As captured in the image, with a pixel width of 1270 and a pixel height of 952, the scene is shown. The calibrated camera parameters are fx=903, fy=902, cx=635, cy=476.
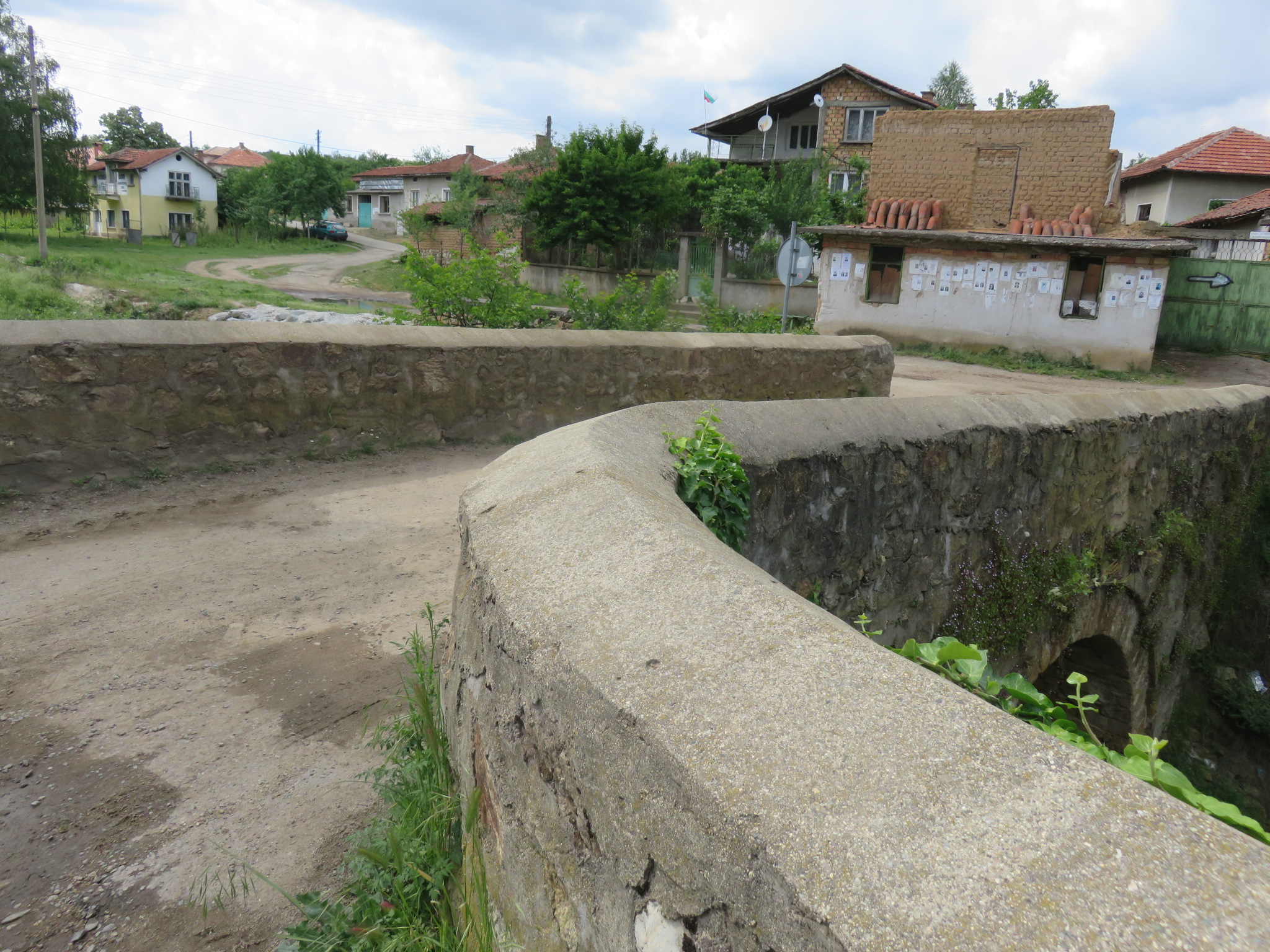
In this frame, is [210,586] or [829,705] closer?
[829,705]

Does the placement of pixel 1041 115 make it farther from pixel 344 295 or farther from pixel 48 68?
pixel 48 68

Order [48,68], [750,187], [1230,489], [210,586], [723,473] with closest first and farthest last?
[723,473], [210,586], [1230,489], [750,187], [48,68]

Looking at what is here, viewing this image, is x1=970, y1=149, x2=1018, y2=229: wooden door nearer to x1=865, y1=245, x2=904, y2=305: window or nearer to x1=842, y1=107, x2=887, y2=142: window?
x1=865, y1=245, x2=904, y2=305: window

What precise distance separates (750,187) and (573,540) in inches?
997

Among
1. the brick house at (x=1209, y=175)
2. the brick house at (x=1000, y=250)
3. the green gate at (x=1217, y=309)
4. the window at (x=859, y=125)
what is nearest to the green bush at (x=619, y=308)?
the brick house at (x=1000, y=250)

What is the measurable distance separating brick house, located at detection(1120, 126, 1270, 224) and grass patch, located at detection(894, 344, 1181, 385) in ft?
31.7

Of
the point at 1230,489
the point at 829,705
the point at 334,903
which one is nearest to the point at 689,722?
the point at 829,705

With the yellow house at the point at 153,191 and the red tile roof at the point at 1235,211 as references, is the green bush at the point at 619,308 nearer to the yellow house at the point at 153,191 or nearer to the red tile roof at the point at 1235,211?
the red tile roof at the point at 1235,211

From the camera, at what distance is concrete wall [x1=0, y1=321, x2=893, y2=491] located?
14.8 ft

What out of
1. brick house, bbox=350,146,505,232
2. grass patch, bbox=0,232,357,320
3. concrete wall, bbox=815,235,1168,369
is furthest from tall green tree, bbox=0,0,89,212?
concrete wall, bbox=815,235,1168,369

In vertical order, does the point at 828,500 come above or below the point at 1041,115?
below

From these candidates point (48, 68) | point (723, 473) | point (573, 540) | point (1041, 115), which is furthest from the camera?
point (48, 68)

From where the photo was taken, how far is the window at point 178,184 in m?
48.5

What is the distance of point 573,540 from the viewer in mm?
2035
